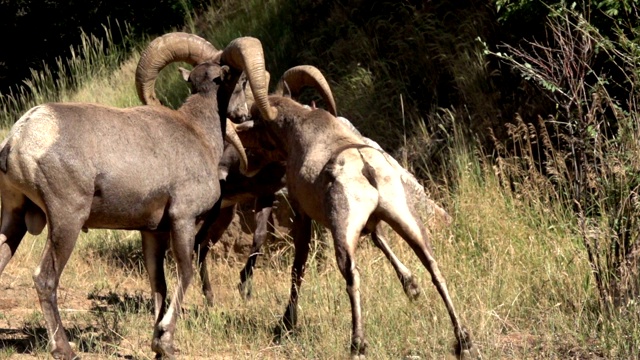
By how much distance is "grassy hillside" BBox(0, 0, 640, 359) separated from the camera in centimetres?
820

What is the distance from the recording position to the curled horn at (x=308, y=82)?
10.3 metres

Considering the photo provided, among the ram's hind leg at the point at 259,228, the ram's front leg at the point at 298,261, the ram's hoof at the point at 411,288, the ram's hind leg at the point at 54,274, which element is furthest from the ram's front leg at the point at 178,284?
the ram's hind leg at the point at 259,228

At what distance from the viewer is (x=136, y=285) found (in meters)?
11.9

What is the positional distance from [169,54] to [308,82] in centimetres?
132

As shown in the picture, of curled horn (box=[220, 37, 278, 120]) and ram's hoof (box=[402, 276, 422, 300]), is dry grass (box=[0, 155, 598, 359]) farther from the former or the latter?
curled horn (box=[220, 37, 278, 120])

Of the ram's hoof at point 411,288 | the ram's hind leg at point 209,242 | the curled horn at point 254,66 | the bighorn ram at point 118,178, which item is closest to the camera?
the bighorn ram at point 118,178

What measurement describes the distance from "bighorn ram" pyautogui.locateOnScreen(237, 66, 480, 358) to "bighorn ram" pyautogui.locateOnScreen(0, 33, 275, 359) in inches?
20.9

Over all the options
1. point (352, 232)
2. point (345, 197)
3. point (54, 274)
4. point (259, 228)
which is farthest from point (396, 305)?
point (259, 228)

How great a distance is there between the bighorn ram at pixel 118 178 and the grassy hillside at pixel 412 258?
66cm

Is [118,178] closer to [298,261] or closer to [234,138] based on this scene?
[298,261]

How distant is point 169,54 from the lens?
32.8 ft

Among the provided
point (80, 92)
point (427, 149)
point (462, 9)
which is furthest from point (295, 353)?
point (80, 92)

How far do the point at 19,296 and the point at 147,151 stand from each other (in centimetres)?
311

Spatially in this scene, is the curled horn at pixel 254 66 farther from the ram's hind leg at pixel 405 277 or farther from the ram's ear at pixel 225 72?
the ram's hind leg at pixel 405 277
